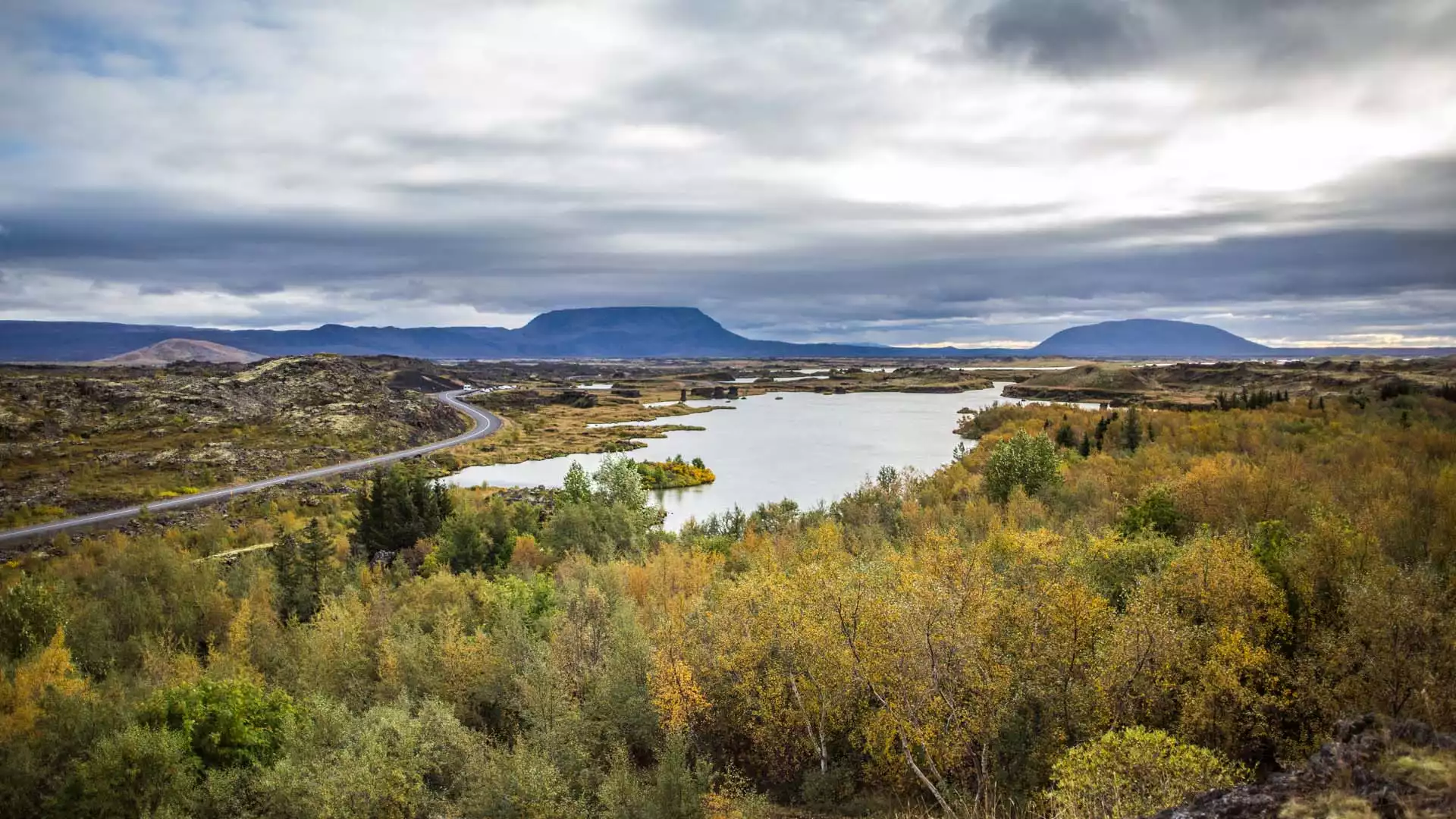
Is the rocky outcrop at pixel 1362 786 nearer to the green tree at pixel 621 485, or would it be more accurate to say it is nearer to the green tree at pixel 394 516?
the green tree at pixel 621 485

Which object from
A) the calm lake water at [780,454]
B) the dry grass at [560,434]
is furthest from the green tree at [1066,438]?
the dry grass at [560,434]

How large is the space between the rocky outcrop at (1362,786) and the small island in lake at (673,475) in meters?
75.8

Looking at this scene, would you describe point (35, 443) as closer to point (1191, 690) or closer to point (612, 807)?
point (612, 807)

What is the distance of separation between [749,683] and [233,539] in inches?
2207

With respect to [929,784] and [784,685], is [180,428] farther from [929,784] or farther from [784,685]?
[929,784]

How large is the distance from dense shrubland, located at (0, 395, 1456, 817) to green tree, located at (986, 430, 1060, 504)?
21.7m

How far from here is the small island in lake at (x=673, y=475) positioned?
3396 inches

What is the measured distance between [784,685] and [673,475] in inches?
2692

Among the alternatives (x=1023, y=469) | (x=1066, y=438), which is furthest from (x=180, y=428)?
(x=1066, y=438)

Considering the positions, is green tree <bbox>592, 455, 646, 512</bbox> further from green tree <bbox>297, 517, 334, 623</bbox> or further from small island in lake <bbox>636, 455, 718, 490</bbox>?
green tree <bbox>297, 517, 334, 623</bbox>

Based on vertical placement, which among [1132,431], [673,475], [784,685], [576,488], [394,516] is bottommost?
[673,475]

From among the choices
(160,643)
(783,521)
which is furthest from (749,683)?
(783,521)

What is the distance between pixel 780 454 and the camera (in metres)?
102

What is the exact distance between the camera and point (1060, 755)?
1761 cm
